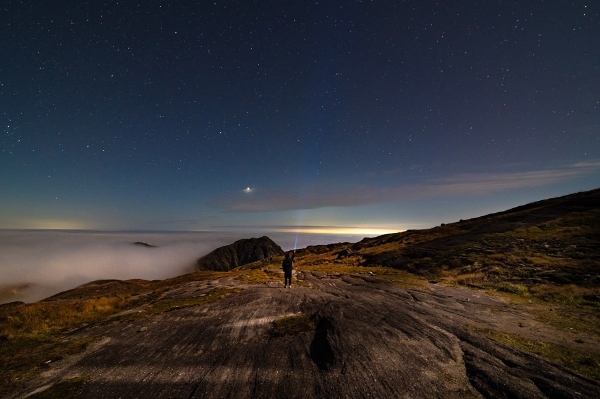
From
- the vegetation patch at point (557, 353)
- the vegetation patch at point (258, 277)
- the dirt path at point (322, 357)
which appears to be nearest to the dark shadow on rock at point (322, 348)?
the dirt path at point (322, 357)

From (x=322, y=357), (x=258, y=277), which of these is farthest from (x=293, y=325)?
(x=258, y=277)

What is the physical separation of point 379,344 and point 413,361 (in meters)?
1.95

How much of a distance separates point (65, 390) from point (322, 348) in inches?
423

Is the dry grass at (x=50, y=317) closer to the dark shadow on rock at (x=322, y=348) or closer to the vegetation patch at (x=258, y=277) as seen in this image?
the vegetation patch at (x=258, y=277)

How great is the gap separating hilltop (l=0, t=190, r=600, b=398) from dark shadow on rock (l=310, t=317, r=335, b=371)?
3.4 inches

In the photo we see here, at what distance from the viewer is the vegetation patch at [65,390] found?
30.9 feet

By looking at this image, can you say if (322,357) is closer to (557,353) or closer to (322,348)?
(322,348)

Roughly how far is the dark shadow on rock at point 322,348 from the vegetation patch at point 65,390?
375 inches

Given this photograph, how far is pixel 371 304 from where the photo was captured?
20062 millimetres

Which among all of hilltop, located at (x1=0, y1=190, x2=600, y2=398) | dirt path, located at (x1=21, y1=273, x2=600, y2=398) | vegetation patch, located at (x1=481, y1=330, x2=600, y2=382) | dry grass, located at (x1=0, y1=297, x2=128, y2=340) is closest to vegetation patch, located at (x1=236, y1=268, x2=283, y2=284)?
hilltop, located at (x1=0, y1=190, x2=600, y2=398)

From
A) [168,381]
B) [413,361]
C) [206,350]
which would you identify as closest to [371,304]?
[413,361]

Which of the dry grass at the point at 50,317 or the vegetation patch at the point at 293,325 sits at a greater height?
the dry grass at the point at 50,317

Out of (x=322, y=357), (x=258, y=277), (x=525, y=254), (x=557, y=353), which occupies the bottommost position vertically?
(x=557, y=353)

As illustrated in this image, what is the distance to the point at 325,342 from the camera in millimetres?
13023
